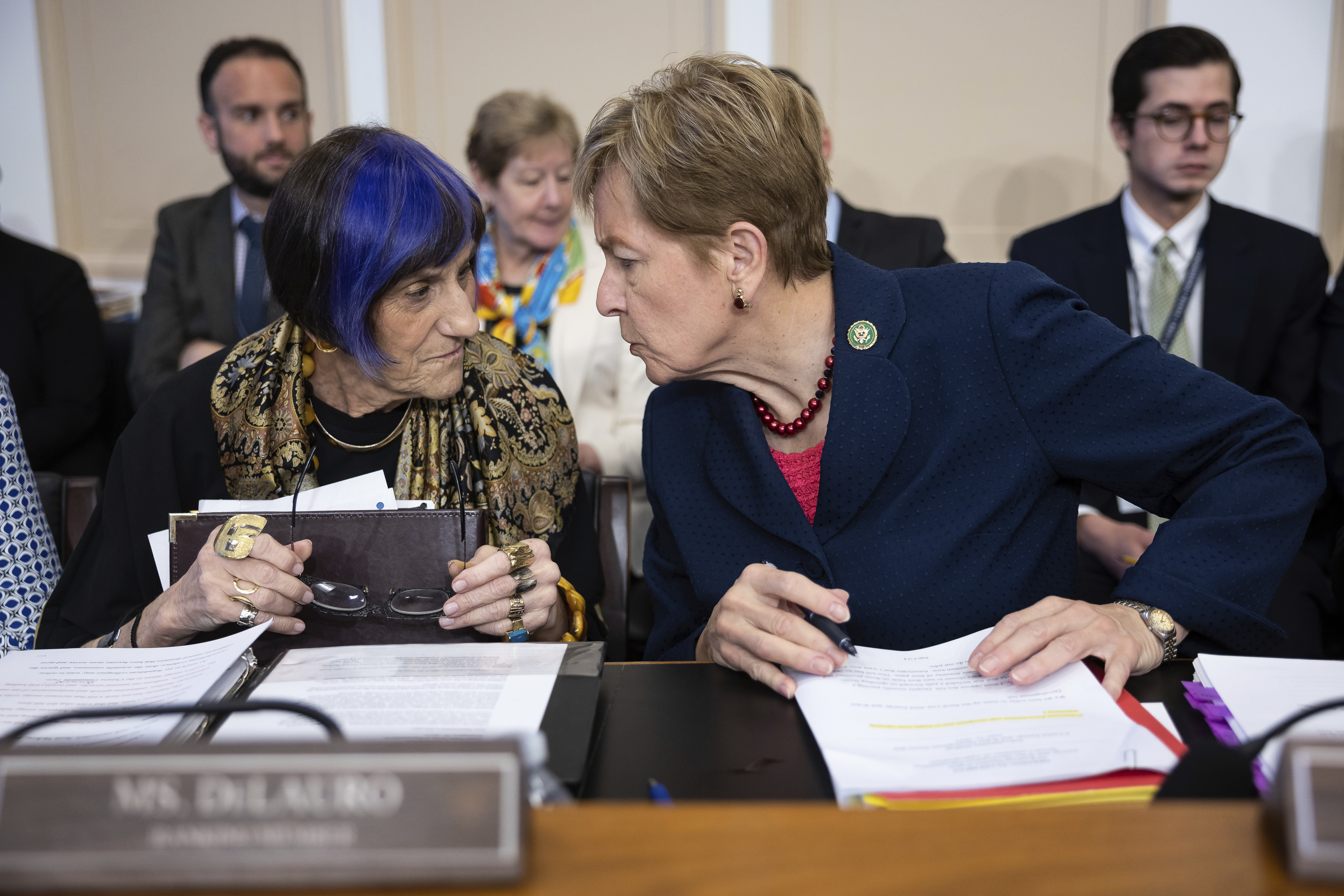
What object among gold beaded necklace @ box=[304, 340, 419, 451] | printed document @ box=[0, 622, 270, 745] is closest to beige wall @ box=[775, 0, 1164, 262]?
gold beaded necklace @ box=[304, 340, 419, 451]

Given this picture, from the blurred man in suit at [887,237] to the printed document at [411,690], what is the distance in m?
2.52

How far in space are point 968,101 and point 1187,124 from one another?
129 cm

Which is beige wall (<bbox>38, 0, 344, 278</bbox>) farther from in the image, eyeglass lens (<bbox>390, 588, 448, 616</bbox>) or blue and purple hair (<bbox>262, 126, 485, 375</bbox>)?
eyeglass lens (<bbox>390, 588, 448, 616</bbox>)

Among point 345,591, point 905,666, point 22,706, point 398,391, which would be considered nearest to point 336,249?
point 398,391

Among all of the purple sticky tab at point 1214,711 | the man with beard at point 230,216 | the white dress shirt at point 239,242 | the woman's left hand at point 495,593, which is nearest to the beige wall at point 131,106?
the man with beard at point 230,216

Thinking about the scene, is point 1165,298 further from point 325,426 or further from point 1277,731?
point 1277,731

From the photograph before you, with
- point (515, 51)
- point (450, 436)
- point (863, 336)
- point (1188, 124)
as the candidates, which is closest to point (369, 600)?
point (450, 436)

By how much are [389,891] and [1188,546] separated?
42.1 inches

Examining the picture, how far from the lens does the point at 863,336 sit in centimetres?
150

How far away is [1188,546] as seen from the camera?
1277 millimetres

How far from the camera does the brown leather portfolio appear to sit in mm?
1315

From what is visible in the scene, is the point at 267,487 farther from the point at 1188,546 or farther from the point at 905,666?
the point at 1188,546

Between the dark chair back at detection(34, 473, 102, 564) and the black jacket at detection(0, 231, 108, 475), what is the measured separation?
1.41 metres

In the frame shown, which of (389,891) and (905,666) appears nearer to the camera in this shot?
(389,891)
